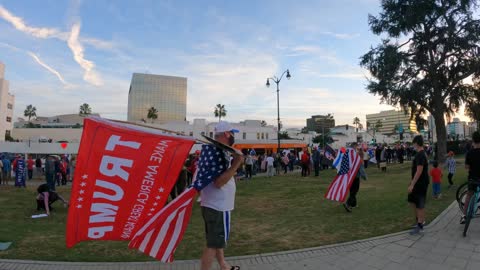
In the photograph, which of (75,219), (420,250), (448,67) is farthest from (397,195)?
(448,67)

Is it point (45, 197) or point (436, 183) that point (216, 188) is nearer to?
point (45, 197)

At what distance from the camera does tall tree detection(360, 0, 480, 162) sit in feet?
76.6

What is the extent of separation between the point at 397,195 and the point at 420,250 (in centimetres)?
624

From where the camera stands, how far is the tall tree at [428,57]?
2336 centimetres

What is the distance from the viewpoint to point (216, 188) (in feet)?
12.5

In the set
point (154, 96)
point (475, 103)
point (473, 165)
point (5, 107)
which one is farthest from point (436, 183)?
point (154, 96)

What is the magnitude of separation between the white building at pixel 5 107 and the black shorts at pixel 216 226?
85948 mm

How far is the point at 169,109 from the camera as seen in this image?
140250mm

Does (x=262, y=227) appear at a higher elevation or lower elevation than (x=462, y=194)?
lower

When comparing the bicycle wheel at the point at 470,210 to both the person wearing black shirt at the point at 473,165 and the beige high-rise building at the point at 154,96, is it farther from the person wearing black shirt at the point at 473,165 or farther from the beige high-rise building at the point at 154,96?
the beige high-rise building at the point at 154,96

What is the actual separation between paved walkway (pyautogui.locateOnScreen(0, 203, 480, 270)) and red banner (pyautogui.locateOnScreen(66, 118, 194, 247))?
1.60 m

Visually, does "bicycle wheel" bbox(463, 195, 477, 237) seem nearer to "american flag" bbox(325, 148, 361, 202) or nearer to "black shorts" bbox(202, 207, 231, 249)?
"american flag" bbox(325, 148, 361, 202)

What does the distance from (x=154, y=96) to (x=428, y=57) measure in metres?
121

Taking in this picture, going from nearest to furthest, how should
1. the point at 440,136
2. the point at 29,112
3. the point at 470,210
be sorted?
the point at 470,210, the point at 440,136, the point at 29,112
